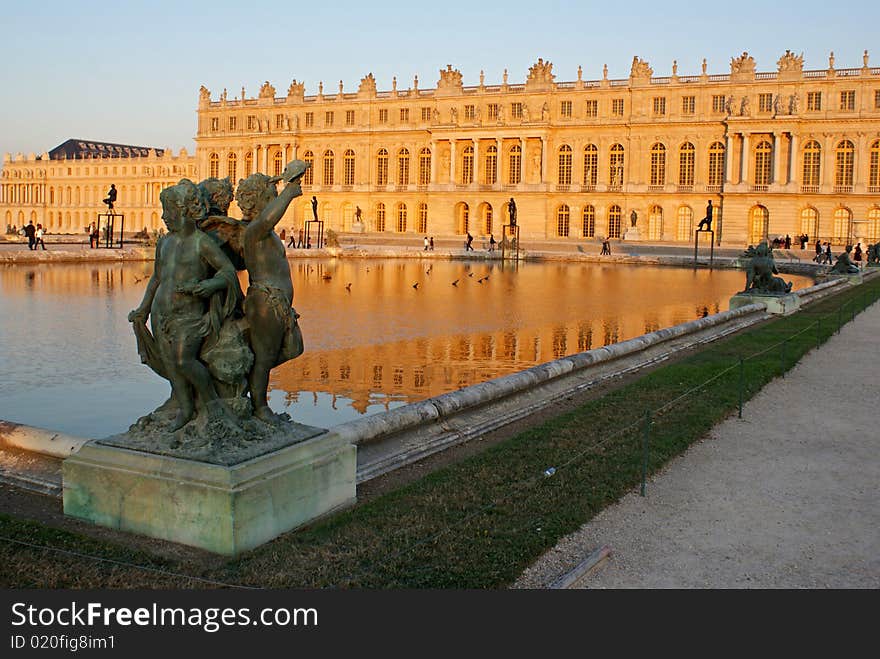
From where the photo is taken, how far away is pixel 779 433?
29.9 feet

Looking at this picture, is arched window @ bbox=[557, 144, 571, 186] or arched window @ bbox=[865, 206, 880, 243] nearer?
arched window @ bbox=[865, 206, 880, 243]

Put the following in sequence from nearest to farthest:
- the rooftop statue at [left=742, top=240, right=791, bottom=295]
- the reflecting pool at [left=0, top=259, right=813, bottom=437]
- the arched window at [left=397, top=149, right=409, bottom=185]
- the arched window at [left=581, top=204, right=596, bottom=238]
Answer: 1. the reflecting pool at [left=0, top=259, right=813, bottom=437]
2. the rooftop statue at [left=742, top=240, right=791, bottom=295]
3. the arched window at [left=581, top=204, right=596, bottom=238]
4. the arched window at [left=397, top=149, right=409, bottom=185]

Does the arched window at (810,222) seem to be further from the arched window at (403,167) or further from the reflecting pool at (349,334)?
the reflecting pool at (349,334)

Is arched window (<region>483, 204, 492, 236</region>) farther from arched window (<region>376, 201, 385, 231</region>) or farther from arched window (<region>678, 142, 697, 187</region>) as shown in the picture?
arched window (<region>678, 142, 697, 187</region>)

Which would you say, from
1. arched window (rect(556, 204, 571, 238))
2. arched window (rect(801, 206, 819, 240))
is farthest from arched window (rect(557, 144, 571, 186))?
arched window (rect(801, 206, 819, 240))

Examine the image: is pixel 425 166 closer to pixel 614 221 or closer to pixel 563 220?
pixel 563 220

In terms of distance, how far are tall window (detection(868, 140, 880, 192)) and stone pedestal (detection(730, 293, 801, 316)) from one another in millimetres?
44557

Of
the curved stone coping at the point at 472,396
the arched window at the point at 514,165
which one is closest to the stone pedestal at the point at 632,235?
the arched window at the point at 514,165

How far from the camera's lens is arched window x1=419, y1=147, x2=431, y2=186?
7375 centimetres

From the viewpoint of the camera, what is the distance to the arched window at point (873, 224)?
60594 millimetres

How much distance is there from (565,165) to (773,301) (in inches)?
1946

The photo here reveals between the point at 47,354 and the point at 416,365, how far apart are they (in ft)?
18.2

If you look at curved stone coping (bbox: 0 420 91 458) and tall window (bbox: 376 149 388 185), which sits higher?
tall window (bbox: 376 149 388 185)

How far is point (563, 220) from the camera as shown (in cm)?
6969
